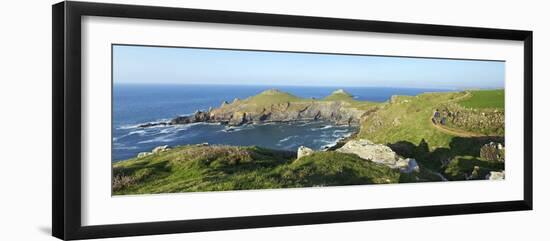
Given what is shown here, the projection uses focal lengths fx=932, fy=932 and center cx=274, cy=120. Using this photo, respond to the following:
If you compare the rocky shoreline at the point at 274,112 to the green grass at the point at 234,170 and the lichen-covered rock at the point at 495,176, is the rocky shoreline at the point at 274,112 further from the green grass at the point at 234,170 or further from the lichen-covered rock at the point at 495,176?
the lichen-covered rock at the point at 495,176

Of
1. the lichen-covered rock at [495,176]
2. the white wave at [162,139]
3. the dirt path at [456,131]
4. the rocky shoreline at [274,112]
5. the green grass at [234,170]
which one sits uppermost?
the rocky shoreline at [274,112]

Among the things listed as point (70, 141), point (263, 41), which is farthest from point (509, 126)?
point (70, 141)

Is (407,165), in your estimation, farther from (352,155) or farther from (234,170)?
(234,170)

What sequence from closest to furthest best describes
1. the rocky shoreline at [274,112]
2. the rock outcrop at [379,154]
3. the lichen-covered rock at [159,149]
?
the lichen-covered rock at [159,149], the rocky shoreline at [274,112], the rock outcrop at [379,154]

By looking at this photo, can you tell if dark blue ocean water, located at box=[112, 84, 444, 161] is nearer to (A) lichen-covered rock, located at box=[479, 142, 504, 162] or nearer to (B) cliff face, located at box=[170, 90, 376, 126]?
(B) cliff face, located at box=[170, 90, 376, 126]

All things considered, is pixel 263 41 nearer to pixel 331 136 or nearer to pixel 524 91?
pixel 331 136

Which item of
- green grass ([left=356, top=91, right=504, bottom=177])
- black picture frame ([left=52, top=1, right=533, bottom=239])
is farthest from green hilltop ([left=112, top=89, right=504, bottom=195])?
black picture frame ([left=52, top=1, right=533, bottom=239])

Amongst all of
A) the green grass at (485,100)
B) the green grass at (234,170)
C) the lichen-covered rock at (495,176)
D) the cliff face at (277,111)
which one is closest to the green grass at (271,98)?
the cliff face at (277,111)

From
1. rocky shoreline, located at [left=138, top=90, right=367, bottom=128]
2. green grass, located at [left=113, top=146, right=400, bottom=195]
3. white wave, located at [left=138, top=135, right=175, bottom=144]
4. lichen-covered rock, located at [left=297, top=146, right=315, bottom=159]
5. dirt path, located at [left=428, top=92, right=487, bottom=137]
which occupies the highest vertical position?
rocky shoreline, located at [left=138, top=90, right=367, bottom=128]
